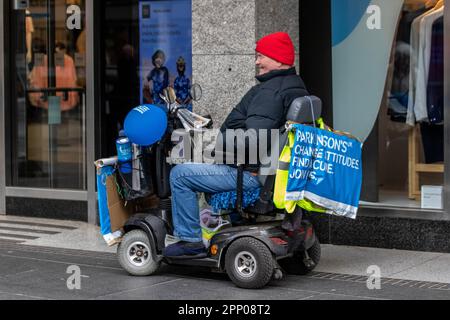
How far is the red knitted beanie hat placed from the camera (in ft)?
23.6

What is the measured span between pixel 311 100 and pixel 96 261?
2557mm

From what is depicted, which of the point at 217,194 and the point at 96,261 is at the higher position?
the point at 217,194

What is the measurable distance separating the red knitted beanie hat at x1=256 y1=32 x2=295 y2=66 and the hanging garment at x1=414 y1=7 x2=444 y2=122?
2.07 meters

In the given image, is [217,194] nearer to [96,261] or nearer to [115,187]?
[115,187]

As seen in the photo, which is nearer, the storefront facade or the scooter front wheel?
the scooter front wheel

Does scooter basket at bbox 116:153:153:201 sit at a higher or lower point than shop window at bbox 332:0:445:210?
lower

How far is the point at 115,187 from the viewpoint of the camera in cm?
757

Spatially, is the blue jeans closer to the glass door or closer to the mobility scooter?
the mobility scooter

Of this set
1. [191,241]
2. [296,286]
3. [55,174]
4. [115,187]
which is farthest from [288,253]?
[55,174]

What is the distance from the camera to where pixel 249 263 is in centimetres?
703

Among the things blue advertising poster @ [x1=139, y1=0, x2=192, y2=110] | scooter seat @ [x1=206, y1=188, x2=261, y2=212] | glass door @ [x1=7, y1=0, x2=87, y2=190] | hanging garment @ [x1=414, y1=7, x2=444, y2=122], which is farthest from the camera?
glass door @ [x1=7, y1=0, x2=87, y2=190]

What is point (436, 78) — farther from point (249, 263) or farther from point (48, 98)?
point (48, 98)

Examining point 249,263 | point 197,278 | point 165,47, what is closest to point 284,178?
point 249,263

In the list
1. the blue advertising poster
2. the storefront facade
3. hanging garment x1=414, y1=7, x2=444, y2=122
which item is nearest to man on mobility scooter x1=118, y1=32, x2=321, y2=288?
the storefront facade
